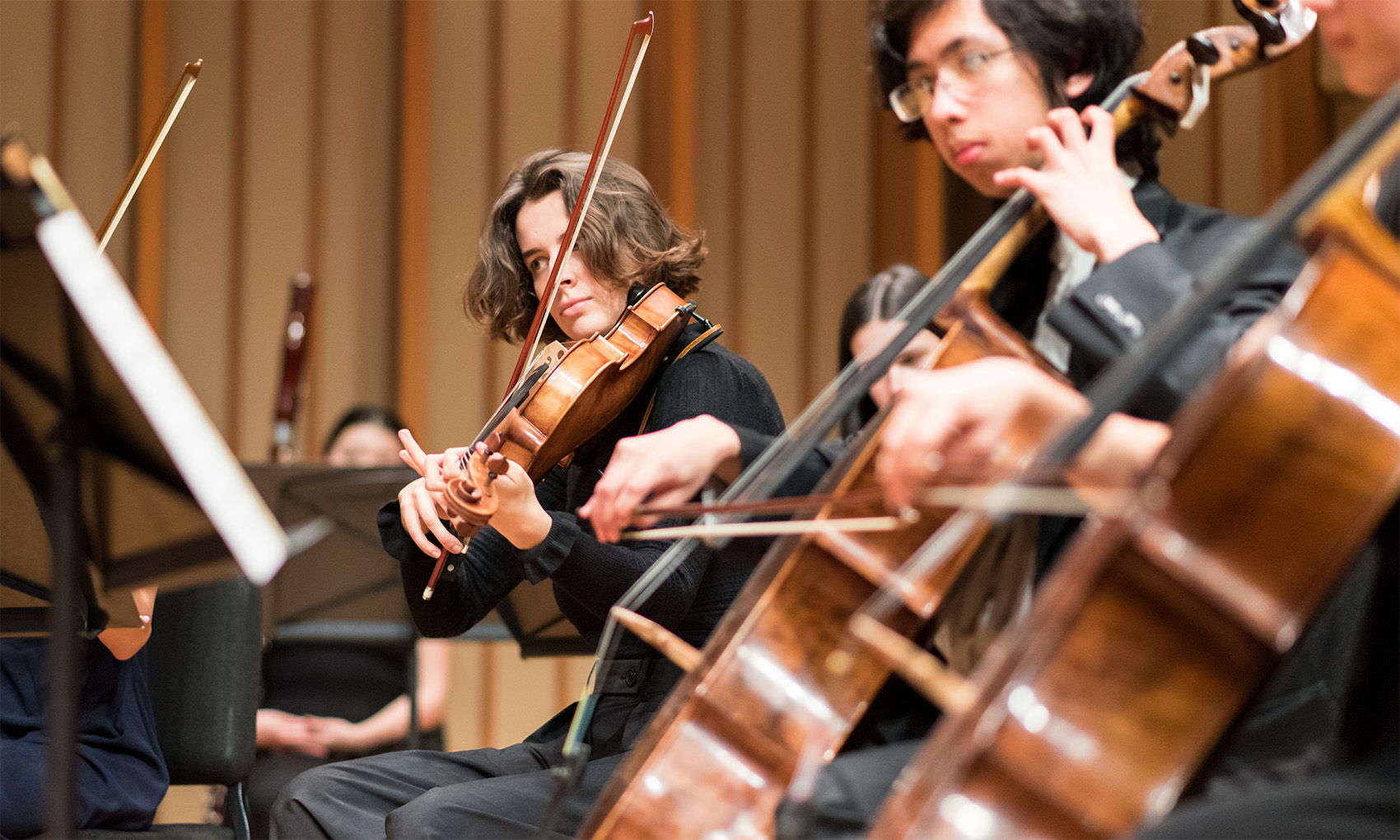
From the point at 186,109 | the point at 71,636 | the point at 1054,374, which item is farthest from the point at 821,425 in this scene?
the point at 186,109

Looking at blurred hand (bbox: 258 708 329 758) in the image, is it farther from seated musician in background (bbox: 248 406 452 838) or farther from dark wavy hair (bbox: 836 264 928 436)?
dark wavy hair (bbox: 836 264 928 436)

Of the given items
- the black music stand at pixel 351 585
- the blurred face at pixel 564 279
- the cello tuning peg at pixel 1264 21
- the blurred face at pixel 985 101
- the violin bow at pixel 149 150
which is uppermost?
the cello tuning peg at pixel 1264 21

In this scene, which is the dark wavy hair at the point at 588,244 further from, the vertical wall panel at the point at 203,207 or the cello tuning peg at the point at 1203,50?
the vertical wall panel at the point at 203,207

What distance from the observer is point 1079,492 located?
700 millimetres

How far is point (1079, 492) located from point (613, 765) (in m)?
0.74

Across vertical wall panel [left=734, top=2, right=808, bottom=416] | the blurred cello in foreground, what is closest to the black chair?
the blurred cello in foreground

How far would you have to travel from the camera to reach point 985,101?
1.13 m

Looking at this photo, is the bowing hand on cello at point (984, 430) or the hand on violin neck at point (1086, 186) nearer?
the bowing hand on cello at point (984, 430)

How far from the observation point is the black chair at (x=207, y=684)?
5.41 ft

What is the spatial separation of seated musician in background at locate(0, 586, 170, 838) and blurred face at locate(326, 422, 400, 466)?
3.97 feet

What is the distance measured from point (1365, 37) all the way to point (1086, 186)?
0.86ft

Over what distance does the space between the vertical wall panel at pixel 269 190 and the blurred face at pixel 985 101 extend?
242 centimetres

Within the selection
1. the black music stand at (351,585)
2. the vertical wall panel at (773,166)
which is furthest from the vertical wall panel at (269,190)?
the vertical wall panel at (773,166)

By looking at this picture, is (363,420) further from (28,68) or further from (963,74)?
(963,74)
